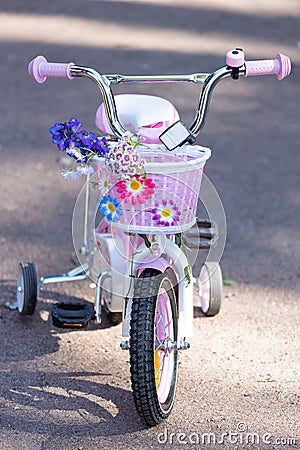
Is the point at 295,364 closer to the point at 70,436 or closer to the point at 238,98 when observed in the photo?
the point at 70,436

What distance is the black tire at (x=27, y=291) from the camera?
155 inches

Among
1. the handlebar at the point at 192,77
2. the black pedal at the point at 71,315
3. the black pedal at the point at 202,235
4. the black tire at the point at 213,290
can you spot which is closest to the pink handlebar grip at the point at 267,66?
the handlebar at the point at 192,77

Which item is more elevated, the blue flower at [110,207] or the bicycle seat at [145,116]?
the bicycle seat at [145,116]

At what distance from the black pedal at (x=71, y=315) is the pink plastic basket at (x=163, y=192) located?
77cm

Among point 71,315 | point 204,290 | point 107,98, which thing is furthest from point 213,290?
point 107,98

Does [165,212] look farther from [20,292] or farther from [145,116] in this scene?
[20,292]

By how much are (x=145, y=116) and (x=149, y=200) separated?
51 centimetres

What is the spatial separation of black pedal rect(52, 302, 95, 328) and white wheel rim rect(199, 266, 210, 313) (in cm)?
61

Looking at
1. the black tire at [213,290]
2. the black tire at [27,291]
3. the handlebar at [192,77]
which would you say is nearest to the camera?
the handlebar at [192,77]

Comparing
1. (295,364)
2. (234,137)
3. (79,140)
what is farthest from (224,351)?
(234,137)

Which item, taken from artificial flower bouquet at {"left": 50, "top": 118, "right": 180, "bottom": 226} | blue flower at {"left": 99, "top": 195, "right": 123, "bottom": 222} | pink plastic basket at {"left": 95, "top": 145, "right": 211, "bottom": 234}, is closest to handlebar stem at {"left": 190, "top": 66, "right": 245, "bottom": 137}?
pink plastic basket at {"left": 95, "top": 145, "right": 211, "bottom": 234}

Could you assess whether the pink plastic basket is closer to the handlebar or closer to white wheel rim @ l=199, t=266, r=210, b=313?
the handlebar

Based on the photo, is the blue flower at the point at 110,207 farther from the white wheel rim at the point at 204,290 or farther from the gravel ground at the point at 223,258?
the white wheel rim at the point at 204,290

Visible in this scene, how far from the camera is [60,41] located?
28.8 ft
